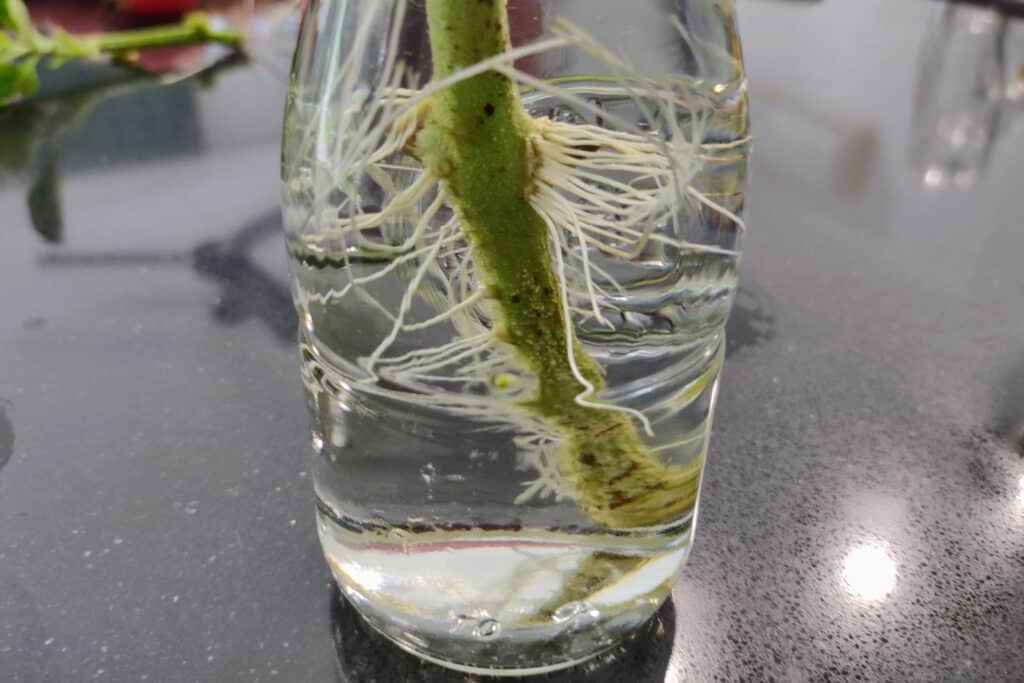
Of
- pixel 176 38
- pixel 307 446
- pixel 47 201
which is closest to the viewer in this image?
pixel 307 446

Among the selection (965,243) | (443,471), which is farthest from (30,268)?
(965,243)

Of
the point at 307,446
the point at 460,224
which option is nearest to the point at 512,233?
the point at 460,224

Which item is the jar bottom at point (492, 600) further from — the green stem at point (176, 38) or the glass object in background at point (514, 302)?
the green stem at point (176, 38)

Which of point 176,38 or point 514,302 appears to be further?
point 176,38

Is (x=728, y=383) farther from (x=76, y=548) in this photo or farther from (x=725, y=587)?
(x=76, y=548)

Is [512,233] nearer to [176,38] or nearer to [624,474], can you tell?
[624,474]

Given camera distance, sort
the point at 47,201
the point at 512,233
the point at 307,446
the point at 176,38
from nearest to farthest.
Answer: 1. the point at 512,233
2. the point at 307,446
3. the point at 47,201
4. the point at 176,38

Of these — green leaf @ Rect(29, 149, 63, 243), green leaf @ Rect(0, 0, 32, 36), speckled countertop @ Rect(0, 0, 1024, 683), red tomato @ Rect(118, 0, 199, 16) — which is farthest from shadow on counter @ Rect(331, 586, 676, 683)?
red tomato @ Rect(118, 0, 199, 16)
